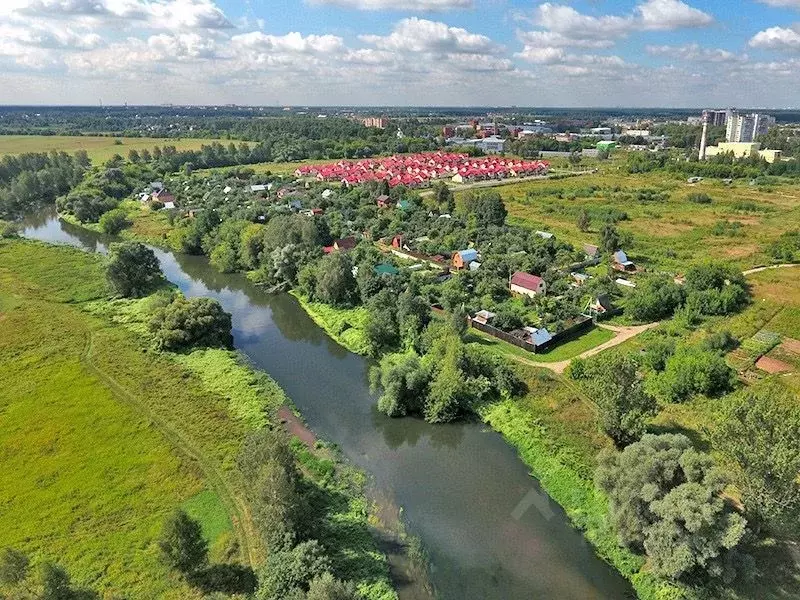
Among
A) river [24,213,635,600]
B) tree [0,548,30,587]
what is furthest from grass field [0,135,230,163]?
tree [0,548,30,587]

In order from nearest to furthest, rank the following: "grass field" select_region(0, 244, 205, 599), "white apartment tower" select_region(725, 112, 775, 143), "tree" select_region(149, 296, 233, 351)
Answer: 1. "grass field" select_region(0, 244, 205, 599)
2. "tree" select_region(149, 296, 233, 351)
3. "white apartment tower" select_region(725, 112, 775, 143)

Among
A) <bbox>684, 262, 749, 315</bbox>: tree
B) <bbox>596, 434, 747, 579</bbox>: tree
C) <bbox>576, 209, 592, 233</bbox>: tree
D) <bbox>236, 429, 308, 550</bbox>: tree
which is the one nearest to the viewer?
<bbox>596, 434, 747, 579</bbox>: tree

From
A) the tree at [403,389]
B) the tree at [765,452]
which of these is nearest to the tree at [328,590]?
the tree at [403,389]

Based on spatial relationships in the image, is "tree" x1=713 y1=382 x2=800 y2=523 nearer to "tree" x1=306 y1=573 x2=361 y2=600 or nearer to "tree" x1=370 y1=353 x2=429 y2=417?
"tree" x1=306 y1=573 x2=361 y2=600

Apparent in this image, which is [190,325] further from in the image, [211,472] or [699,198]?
[699,198]

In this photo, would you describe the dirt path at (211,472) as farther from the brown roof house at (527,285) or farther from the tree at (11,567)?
the brown roof house at (527,285)

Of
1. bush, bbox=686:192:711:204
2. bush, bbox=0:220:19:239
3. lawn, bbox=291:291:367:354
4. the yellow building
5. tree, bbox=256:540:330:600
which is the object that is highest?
the yellow building

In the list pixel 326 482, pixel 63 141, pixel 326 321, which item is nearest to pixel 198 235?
pixel 326 321
